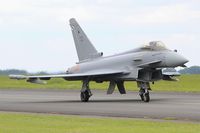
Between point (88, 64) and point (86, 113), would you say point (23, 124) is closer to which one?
point (86, 113)

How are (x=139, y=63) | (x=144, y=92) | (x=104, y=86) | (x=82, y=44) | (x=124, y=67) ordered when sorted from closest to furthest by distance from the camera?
(x=144, y=92), (x=139, y=63), (x=124, y=67), (x=82, y=44), (x=104, y=86)

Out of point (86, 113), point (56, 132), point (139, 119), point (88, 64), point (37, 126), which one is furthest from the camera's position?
point (88, 64)

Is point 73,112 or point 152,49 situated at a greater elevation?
point 152,49

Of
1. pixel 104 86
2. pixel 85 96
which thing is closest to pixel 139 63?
pixel 85 96

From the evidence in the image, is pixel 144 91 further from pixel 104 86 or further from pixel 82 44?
pixel 104 86

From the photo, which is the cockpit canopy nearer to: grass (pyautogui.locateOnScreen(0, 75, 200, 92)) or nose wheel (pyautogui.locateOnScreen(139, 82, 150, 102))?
nose wheel (pyautogui.locateOnScreen(139, 82, 150, 102))

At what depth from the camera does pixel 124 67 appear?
29703 mm

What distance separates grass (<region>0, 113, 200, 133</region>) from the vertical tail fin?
1469 cm

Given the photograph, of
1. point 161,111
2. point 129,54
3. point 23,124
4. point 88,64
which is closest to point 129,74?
point 129,54

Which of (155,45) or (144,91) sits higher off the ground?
(155,45)

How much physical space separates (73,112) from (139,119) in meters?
3.90

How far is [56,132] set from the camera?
13953 millimetres

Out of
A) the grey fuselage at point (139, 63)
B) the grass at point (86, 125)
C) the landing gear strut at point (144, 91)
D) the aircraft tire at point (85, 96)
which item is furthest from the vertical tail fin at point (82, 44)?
the grass at point (86, 125)

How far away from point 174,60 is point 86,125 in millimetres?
12515
